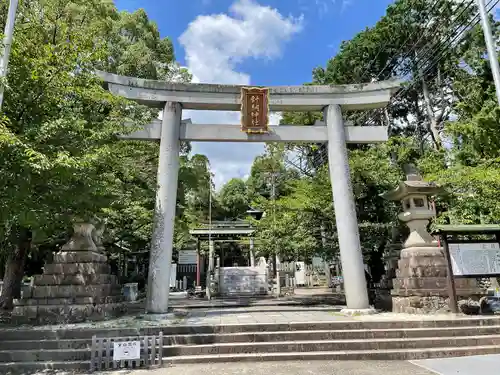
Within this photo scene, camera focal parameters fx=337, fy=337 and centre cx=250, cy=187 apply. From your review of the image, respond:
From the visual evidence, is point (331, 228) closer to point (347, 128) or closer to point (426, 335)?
point (347, 128)

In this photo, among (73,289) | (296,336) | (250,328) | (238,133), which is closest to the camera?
(296,336)

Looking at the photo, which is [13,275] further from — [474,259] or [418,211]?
[474,259]

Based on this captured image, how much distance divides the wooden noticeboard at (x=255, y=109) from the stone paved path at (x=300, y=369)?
6.23 m

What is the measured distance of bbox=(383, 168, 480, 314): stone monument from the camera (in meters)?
8.48

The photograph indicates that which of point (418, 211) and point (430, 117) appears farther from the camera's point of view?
point (430, 117)

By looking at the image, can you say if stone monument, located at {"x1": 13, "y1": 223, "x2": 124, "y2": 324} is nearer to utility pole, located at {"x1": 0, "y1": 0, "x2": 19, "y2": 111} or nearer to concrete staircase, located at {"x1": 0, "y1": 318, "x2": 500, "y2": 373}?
concrete staircase, located at {"x1": 0, "y1": 318, "x2": 500, "y2": 373}

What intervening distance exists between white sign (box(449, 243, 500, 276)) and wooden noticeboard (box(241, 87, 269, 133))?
5.97m

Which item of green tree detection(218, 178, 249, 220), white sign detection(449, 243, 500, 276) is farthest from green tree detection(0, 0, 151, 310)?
green tree detection(218, 178, 249, 220)

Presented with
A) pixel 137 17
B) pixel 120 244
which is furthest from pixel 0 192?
pixel 137 17

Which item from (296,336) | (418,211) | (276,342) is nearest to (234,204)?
(418,211)

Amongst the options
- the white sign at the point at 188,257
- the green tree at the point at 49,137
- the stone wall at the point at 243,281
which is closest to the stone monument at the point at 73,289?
the green tree at the point at 49,137

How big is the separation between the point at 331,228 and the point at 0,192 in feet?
34.3

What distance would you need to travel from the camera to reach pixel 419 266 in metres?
8.74

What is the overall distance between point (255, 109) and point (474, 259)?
7.00 metres
